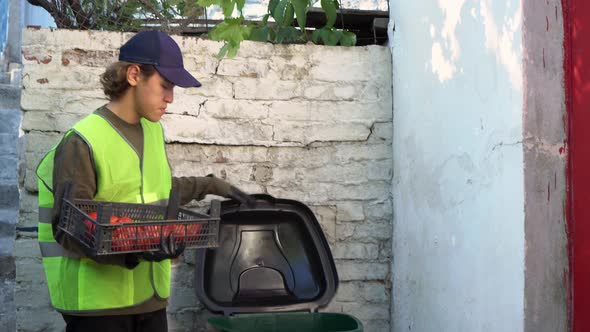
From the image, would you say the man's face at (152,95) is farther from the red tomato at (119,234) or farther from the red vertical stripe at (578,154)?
the red vertical stripe at (578,154)

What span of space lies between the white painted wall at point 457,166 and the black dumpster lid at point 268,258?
0.51m

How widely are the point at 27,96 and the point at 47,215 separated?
1425mm

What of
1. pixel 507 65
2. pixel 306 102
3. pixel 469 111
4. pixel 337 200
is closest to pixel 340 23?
pixel 306 102

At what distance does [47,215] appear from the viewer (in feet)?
8.16

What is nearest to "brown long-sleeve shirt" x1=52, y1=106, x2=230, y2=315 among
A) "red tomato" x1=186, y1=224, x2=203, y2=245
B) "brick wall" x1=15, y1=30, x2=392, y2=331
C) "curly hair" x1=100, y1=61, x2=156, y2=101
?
"curly hair" x1=100, y1=61, x2=156, y2=101

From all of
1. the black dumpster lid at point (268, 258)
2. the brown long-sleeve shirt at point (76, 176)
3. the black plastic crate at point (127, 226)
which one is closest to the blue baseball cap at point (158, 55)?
the brown long-sleeve shirt at point (76, 176)

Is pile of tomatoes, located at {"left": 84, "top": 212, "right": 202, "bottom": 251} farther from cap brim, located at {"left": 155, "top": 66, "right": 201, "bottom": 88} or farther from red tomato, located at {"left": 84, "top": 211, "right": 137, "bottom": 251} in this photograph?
cap brim, located at {"left": 155, "top": 66, "right": 201, "bottom": 88}

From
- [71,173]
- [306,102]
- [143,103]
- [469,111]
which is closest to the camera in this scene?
[71,173]

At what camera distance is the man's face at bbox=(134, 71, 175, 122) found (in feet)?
8.50

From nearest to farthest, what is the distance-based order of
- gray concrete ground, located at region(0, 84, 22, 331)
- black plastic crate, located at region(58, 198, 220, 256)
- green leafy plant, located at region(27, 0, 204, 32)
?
1. black plastic crate, located at region(58, 198, 220, 256)
2. green leafy plant, located at region(27, 0, 204, 32)
3. gray concrete ground, located at region(0, 84, 22, 331)

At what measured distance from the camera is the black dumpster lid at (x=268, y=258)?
3.54 m

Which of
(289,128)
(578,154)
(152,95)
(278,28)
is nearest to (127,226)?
(152,95)

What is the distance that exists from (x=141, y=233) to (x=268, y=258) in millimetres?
1402

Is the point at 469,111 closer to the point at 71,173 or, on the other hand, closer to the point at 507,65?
the point at 507,65
